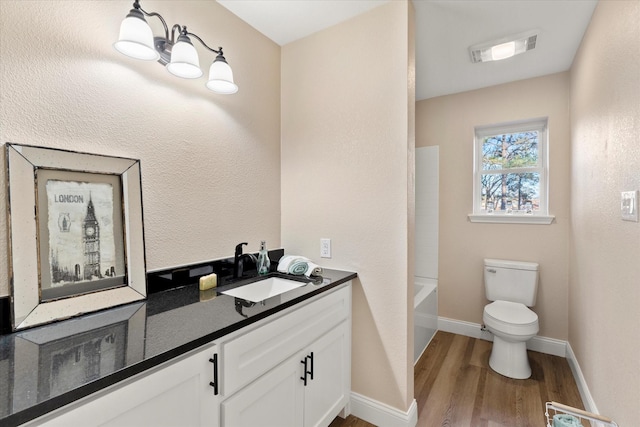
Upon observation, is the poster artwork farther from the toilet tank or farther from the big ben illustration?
the toilet tank

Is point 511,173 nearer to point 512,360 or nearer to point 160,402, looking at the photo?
point 512,360

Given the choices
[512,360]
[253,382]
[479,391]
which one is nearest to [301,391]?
[253,382]

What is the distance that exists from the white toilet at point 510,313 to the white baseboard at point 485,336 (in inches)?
13.8

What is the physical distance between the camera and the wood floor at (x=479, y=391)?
1.78 m

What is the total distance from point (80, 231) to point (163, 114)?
0.65m

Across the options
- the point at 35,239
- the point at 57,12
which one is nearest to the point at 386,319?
the point at 35,239

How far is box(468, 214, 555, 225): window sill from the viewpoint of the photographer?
8.35 feet

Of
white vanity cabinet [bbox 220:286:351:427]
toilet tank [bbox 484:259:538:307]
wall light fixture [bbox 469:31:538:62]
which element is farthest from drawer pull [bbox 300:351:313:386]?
wall light fixture [bbox 469:31:538:62]

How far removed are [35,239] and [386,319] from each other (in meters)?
1.61

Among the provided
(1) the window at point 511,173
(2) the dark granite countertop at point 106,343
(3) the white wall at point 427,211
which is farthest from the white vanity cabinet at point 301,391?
(1) the window at point 511,173

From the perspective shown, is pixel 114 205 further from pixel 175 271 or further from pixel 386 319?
pixel 386 319

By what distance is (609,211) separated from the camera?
1466 millimetres

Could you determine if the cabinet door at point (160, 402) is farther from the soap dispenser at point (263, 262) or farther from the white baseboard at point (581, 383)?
the white baseboard at point (581, 383)

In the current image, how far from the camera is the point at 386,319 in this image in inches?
67.0
